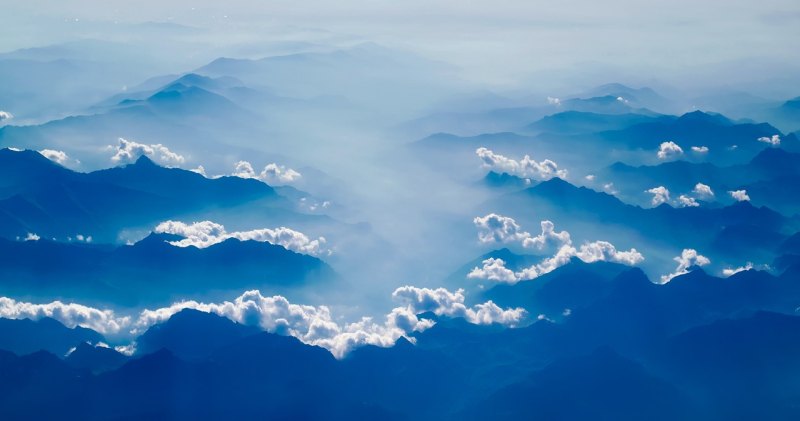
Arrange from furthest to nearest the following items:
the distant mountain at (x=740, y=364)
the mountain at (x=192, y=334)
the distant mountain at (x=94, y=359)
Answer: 1. the mountain at (x=192, y=334)
2. the distant mountain at (x=740, y=364)
3. the distant mountain at (x=94, y=359)

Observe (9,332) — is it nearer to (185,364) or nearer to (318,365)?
(185,364)

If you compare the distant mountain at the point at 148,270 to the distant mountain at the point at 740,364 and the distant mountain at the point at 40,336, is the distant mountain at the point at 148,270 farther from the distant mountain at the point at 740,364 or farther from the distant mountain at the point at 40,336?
the distant mountain at the point at 740,364

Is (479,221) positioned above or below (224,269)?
above

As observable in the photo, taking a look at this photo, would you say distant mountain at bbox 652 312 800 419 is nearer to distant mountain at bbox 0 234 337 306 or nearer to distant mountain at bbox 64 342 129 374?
distant mountain at bbox 0 234 337 306

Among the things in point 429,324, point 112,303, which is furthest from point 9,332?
point 429,324

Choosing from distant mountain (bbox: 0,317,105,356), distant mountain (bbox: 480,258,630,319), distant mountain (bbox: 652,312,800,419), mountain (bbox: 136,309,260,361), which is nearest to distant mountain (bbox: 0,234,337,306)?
distant mountain (bbox: 0,317,105,356)

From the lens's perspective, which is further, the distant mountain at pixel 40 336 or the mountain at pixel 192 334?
the mountain at pixel 192 334

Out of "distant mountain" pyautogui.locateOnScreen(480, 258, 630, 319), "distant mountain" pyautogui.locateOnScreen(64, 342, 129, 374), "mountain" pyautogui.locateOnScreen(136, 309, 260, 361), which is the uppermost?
"distant mountain" pyautogui.locateOnScreen(480, 258, 630, 319)

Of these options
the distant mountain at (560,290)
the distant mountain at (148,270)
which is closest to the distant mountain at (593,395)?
the distant mountain at (560,290)
